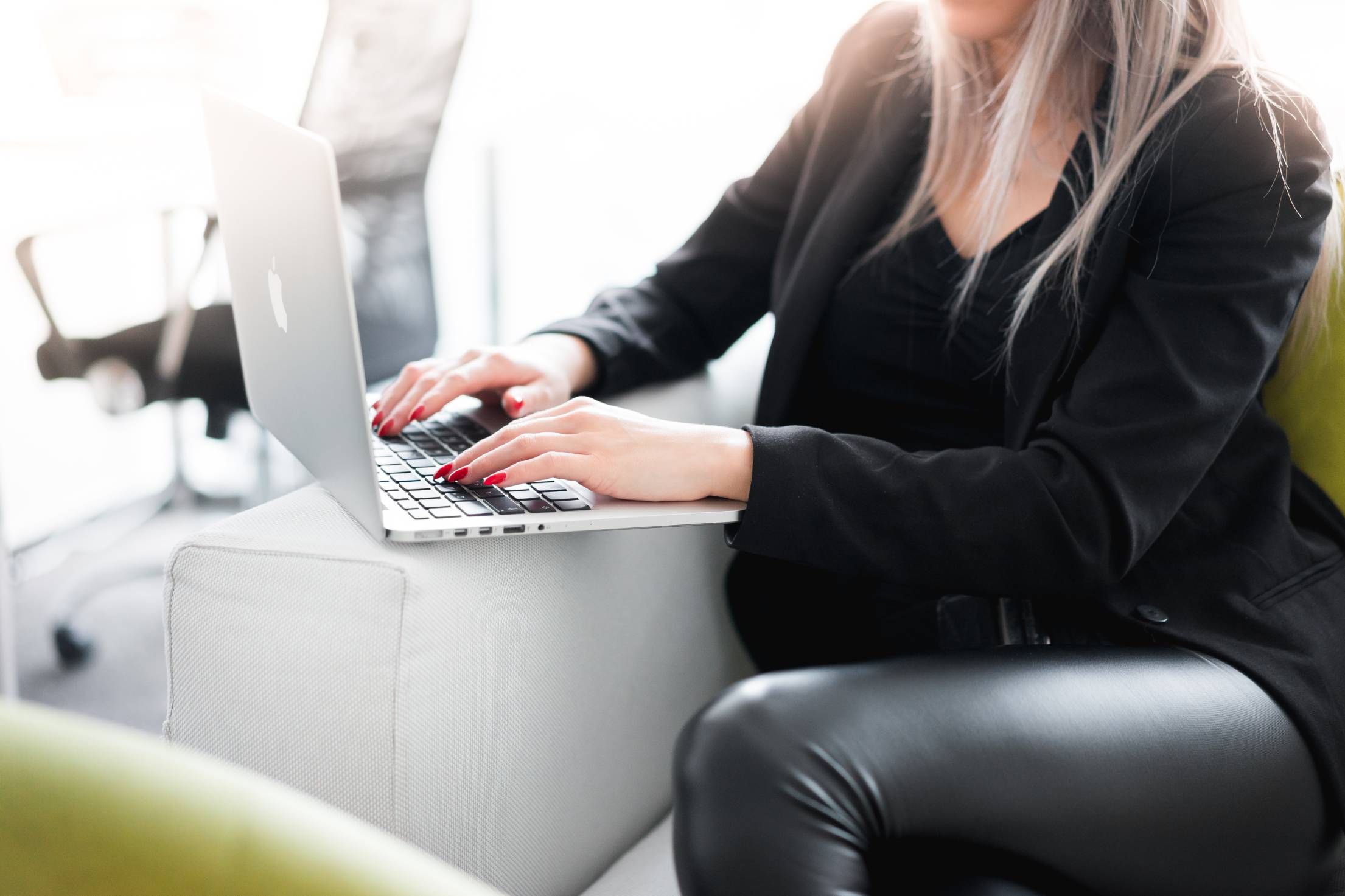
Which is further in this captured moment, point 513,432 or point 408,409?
point 408,409

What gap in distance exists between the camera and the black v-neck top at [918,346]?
895 millimetres

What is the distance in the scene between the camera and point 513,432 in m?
0.72

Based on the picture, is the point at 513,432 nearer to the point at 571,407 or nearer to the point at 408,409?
the point at 571,407

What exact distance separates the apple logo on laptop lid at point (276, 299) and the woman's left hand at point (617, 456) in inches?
5.7

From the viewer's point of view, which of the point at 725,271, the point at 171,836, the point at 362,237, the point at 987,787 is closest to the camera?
the point at 171,836

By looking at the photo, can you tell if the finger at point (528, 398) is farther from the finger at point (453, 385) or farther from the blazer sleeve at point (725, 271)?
the blazer sleeve at point (725, 271)

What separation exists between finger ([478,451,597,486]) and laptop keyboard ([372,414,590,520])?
0.7 inches

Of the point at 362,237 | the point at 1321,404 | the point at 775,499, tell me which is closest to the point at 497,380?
the point at 775,499

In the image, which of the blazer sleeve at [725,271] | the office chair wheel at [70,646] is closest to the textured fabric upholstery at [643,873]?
the blazer sleeve at [725,271]

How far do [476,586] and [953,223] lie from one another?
1.77 feet

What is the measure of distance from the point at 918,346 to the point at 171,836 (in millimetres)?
706

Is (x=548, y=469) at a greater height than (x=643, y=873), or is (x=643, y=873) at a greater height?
(x=548, y=469)

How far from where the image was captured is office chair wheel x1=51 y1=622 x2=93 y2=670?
167 cm

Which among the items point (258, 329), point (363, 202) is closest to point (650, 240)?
point (363, 202)
